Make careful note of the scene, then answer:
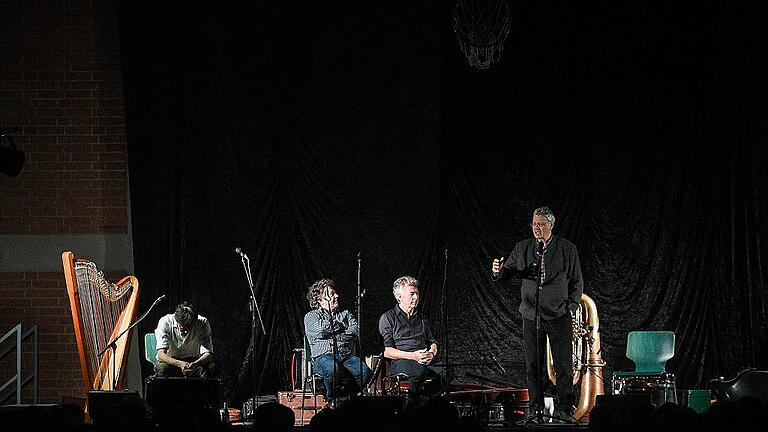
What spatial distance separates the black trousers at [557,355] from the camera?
28.9 ft

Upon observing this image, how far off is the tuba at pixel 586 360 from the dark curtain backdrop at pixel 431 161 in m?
1.10

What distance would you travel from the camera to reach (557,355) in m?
8.91

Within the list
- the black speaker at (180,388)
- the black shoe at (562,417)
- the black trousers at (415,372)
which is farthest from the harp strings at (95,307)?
the black shoe at (562,417)

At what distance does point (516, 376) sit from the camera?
34.8 ft

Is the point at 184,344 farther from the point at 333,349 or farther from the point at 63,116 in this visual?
the point at 63,116

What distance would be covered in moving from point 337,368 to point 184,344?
4.51 feet

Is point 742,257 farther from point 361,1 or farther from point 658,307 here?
point 361,1

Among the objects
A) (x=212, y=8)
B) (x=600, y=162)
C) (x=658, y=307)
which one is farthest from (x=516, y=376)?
(x=212, y=8)

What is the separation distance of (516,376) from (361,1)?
13.3 ft

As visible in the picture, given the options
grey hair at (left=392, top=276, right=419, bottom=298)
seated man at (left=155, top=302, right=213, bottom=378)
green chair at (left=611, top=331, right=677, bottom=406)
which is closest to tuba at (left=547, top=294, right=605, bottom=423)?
green chair at (left=611, top=331, right=677, bottom=406)

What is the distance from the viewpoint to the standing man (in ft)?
28.9

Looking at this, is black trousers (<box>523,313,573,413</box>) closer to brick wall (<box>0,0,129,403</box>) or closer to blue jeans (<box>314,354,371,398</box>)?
blue jeans (<box>314,354,371,398</box>)

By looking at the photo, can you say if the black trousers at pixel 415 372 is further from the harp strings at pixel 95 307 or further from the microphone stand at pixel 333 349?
the harp strings at pixel 95 307

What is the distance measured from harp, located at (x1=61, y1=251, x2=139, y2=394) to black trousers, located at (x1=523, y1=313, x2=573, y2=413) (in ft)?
11.2
